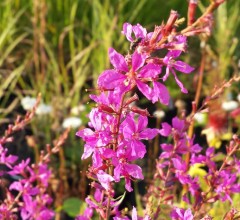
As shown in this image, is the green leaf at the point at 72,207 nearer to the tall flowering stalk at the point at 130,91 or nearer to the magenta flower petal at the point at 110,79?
the tall flowering stalk at the point at 130,91

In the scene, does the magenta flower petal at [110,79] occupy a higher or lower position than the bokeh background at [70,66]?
lower

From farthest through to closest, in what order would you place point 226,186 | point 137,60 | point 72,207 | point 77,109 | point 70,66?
1. point 70,66
2. point 77,109
3. point 72,207
4. point 226,186
5. point 137,60

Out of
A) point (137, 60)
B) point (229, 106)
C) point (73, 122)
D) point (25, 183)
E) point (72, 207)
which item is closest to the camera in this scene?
point (137, 60)

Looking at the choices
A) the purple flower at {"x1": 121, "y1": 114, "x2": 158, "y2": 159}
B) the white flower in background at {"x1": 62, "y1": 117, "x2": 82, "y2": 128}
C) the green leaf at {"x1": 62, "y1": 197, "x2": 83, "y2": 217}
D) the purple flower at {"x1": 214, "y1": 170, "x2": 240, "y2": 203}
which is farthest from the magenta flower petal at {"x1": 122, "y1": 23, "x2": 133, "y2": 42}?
the white flower in background at {"x1": 62, "y1": 117, "x2": 82, "y2": 128}

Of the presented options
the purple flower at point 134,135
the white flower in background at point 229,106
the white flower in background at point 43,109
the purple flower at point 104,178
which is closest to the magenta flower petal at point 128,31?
the purple flower at point 134,135

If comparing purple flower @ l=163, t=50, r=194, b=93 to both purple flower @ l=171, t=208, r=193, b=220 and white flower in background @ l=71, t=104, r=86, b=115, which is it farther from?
white flower in background @ l=71, t=104, r=86, b=115

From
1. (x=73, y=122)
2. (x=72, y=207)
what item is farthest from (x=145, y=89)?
(x=73, y=122)

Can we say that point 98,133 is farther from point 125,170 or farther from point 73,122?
point 73,122

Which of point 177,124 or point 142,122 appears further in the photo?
point 177,124
